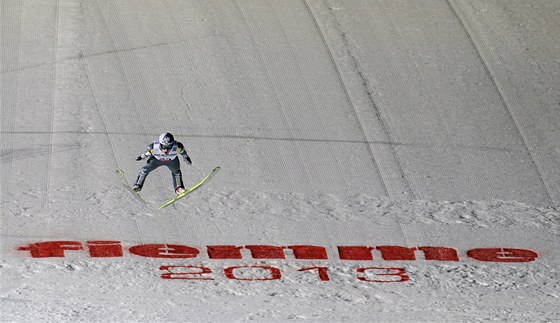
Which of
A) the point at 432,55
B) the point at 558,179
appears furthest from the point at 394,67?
the point at 558,179

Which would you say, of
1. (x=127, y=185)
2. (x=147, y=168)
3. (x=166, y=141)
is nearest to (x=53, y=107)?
(x=127, y=185)

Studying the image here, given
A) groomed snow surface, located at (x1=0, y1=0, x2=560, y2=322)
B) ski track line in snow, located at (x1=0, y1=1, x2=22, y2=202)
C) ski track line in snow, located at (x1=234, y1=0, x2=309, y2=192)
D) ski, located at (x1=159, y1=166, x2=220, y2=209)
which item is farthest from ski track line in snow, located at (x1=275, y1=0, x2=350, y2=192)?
ski track line in snow, located at (x1=0, y1=1, x2=22, y2=202)

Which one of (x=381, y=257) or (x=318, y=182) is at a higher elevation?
(x=318, y=182)

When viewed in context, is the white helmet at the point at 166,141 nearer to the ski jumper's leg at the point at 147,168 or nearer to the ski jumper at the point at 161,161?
the ski jumper at the point at 161,161

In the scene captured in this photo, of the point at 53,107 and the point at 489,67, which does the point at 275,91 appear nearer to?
the point at 53,107

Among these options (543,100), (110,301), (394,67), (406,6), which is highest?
(406,6)

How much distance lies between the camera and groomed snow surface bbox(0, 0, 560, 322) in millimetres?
7406

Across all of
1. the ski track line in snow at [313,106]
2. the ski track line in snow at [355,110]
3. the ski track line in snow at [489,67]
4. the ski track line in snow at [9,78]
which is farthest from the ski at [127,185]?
the ski track line in snow at [489,67]

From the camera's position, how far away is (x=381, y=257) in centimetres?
796

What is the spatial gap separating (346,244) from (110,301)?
2.08 meters

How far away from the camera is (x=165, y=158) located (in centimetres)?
829

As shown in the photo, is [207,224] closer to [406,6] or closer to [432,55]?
[432,55]

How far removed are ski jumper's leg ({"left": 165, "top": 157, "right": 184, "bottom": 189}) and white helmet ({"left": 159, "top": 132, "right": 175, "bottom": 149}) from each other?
246mm

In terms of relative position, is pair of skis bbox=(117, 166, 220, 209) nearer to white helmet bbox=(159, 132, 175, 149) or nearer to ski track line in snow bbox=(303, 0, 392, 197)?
white helmet bbox=(159, 132, 175, 149)
